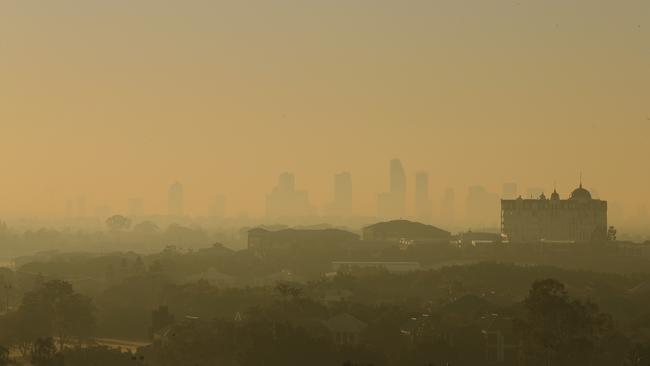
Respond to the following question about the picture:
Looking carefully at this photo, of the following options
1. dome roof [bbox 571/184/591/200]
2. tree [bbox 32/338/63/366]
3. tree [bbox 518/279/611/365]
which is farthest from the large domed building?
tree [bbox 32/338/63/366]

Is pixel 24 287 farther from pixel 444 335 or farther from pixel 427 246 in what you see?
pixel 427 246

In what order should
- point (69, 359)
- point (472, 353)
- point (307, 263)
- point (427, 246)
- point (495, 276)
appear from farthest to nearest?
point (427, 246)
point (307, 263)
point (495, 276)
point (472, 353)
point (69, 359)

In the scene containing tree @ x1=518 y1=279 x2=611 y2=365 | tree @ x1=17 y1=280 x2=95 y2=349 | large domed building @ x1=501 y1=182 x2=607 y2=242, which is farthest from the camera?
large domed building @ x1=501 y1=182 x2=607 y2=242

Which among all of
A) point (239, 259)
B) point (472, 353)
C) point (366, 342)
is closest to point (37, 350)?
point (366, 342)

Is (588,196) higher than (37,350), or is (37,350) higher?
(588,196)

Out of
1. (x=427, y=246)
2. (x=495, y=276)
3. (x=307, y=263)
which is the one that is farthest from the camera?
(x=427, y=246)

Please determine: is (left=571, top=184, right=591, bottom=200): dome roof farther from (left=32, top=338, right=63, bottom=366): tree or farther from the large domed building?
(left=32, top=338, right=63, bottom=366): tree
